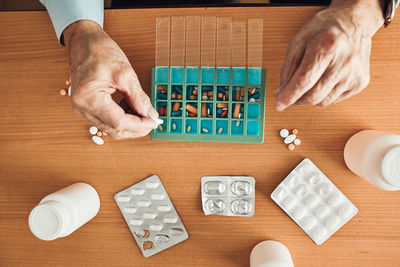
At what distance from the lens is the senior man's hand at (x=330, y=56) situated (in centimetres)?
58

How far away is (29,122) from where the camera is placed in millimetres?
824

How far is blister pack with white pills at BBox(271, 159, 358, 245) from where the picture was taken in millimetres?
771

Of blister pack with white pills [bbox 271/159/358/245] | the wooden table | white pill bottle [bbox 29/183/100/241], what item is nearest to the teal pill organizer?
the wooden table

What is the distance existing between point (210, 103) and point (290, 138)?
222mm

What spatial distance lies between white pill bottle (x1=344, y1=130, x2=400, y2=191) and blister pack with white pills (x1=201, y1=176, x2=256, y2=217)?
0.26m

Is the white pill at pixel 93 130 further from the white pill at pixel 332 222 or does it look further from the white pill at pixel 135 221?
the white pill at pixel 332 222

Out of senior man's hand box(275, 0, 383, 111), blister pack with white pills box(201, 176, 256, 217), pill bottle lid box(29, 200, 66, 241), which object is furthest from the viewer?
blister pack with white pills box(201, 176, 256, 217)

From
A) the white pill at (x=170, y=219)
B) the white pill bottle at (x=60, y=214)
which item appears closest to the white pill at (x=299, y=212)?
the white pill at (x=170, y=219)

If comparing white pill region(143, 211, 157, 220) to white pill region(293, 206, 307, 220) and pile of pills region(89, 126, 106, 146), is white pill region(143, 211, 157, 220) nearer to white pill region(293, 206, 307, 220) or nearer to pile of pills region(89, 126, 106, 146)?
pile of pills region(89, 126, 106, 146)

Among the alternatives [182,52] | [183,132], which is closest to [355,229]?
[183,132]

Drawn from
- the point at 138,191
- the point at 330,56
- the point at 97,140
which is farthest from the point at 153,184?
the point at 330,56

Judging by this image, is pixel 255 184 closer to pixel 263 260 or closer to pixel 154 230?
pixel 263 260

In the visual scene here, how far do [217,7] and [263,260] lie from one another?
63 cm

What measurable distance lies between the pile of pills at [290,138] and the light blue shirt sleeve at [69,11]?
54 cm
